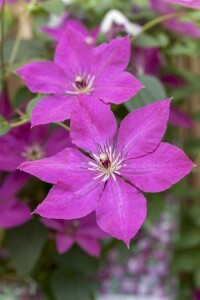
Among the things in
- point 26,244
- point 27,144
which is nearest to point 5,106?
point 27,144

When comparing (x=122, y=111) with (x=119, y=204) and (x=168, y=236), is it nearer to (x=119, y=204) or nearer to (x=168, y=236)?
(x=119, y=204)

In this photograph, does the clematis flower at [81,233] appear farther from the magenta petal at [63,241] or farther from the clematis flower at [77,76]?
the clematis flower at [77,76]

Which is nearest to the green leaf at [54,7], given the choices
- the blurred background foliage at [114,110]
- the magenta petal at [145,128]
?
the blurred background foliage at [114,110]

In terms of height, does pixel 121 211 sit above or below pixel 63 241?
above

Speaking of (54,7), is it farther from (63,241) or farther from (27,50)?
(63,241)

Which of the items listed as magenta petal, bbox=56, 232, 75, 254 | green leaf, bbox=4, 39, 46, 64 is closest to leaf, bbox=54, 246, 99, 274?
magenta petal, bbox=56, 232, 75, 254

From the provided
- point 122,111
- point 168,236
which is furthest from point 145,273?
point 122,111
